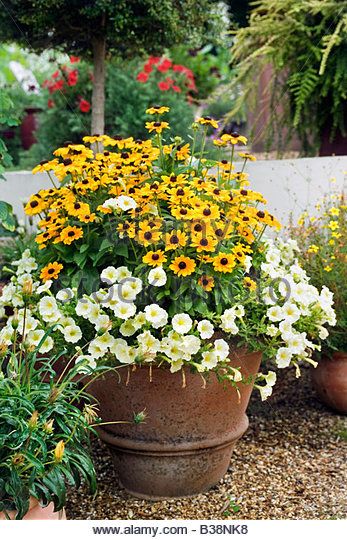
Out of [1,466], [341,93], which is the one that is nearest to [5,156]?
[1,466]

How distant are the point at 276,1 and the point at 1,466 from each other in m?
3.77

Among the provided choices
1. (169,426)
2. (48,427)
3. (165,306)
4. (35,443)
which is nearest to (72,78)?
(165,306)

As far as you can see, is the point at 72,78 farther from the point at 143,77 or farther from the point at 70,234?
the point at 70,234

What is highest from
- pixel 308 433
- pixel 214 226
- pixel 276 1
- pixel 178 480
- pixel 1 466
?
pixel 276 1

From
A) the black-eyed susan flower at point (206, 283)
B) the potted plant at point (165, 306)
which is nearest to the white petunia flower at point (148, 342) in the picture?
the potted plant at point (165, 306)

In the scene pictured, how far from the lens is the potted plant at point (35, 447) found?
1.72 meters

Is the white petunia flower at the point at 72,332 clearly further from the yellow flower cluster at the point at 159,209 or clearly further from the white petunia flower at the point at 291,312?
the white petunia flower at the point at 291,312

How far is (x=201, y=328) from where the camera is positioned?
6.98ft

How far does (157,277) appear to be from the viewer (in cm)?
217

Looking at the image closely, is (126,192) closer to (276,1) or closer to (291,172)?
(291,172)

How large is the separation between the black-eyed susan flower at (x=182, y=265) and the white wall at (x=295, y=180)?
208cm

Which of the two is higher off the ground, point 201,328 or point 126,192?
point 126,192

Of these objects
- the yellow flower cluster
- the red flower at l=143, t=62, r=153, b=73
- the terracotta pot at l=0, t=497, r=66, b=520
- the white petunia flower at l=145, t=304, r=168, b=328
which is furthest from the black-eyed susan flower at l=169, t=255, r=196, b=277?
the red flower at l=143, t=62, r=153, b=73

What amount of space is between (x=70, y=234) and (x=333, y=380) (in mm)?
1431
